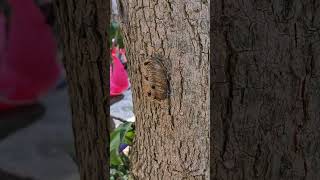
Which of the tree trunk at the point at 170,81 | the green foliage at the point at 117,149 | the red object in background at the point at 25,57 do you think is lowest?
the green foliage at the point at 117,149

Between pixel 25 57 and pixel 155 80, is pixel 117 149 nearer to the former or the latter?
pixel 155 80

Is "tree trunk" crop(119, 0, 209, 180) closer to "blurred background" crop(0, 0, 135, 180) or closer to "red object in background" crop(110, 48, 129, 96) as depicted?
→ "blurred background" crop(0, 0, 135, 180)

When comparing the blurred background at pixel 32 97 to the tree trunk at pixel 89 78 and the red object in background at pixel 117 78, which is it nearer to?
the tree trunk at pixel 89 78

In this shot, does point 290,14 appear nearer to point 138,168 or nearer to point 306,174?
point 306,174

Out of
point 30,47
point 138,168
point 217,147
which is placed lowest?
point 138,168

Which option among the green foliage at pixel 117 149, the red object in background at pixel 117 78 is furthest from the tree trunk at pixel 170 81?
the red object in background at pixel 117 78

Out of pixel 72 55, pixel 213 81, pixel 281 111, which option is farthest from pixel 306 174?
pixel 72 55
